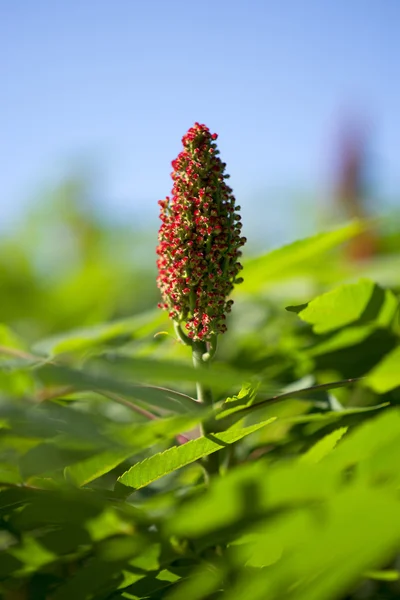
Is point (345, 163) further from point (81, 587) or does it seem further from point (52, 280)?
point (81, 587)

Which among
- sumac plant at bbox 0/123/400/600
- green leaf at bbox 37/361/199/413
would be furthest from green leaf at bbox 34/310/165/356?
green leaf at bbox 37/361/199/413

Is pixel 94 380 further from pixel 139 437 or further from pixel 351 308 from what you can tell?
pixel 351 308

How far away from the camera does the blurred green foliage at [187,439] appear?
16.8 inches

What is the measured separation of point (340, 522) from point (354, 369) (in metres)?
0.68

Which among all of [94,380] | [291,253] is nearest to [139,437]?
[94,380]

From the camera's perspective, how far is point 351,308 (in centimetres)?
99

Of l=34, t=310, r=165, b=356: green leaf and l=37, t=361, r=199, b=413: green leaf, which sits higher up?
l=34, t=310, r=165, b=356: green leaf

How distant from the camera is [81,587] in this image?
2.16 feet

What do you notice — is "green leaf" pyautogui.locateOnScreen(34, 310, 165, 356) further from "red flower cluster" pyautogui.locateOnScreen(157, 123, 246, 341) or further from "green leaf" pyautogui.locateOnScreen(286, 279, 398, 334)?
"green leaf" pyautogui.locateOnScreen(286, 279, 398, 334)

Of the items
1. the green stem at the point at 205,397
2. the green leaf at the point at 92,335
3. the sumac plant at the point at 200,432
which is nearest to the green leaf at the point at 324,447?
the sumac plant at the point at 200,432

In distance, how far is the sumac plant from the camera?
43cm

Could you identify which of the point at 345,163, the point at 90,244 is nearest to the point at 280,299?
the point at 90,244

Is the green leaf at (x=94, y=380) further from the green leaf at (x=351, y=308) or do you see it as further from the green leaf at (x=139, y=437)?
the green leaf at (x=351, y=308)

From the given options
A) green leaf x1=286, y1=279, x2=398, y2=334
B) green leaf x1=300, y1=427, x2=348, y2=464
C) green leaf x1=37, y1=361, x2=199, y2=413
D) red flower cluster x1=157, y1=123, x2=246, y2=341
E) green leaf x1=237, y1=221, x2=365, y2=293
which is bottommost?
green leaf x1=300, y1=427, x2=348, y2=464
